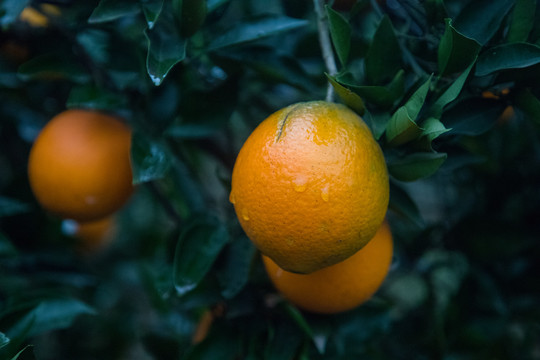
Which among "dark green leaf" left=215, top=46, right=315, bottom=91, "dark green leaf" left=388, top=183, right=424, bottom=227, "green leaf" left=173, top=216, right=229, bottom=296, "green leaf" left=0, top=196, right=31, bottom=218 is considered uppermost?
"dark green leaf" left=215, top=46, right=315, bottom=91

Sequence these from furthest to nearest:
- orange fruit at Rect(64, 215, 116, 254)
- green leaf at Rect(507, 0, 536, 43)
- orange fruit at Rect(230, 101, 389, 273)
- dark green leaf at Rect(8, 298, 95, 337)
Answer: orange fruit at Rect(64, 215, 116, 254), dark green leaf at Rect(8, 298, 95, 337), green leaf at Rect(507, 0, 536, 43), orange fruit at Rect(230, 101, 389, 273)

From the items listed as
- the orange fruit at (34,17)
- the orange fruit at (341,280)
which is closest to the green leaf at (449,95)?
the orange fruit at (341,280)

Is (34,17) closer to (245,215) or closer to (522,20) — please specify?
(245,215)

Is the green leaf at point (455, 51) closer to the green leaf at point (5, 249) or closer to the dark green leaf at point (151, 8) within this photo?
the dark green leaf at point (151, 8)

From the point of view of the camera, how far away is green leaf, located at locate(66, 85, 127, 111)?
38.8 inches

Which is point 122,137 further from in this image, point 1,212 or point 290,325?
point 290,325

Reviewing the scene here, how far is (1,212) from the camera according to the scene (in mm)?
1048

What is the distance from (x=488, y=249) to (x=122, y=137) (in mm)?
1016

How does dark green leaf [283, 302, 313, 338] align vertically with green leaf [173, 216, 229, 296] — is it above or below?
below

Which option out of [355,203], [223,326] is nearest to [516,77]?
[355,203]

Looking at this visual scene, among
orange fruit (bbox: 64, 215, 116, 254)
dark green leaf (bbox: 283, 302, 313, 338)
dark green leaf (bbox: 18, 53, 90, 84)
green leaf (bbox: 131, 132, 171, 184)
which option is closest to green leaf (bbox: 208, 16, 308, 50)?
green leaf (bbox: 131, 132, 171, 184)

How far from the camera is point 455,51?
758mm

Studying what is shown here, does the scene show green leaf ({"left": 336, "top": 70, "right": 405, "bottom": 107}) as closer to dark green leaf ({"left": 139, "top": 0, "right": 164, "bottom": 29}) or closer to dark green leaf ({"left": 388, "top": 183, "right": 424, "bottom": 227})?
dark green leaf ({"left": 388, "top": 183, "right": 424, "bottom": 227})

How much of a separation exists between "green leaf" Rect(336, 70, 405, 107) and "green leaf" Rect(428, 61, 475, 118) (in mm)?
68
